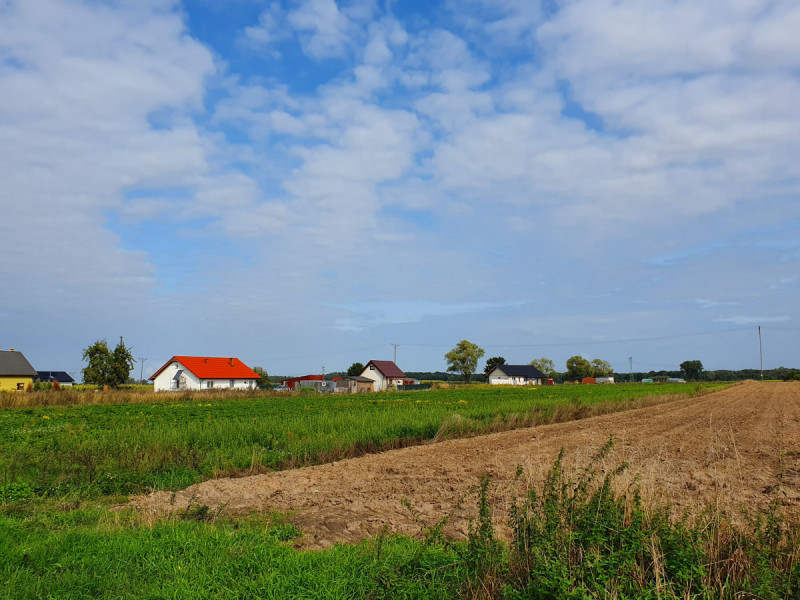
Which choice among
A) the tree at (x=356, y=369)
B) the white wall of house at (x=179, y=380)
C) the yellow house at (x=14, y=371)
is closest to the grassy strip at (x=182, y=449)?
the yellow house at (x=14, y=371)

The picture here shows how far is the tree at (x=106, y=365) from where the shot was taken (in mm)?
68188

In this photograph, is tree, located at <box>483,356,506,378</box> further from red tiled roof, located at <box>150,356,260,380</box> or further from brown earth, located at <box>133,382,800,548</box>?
brown earth, located at <box>133,382,800,548</box>

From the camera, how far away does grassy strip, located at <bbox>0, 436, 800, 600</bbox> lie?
14.7 feet

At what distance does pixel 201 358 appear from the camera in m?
75.9

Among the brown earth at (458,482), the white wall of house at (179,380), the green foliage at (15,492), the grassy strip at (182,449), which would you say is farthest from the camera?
the white wall of house at (179,380)

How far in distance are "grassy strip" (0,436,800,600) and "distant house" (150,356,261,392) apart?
214 feet

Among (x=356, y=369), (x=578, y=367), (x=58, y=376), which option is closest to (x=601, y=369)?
(x=578, y=367)

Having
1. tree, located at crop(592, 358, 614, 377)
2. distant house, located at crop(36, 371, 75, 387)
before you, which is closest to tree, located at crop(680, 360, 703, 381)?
tree, located at crop(592, 358, 614, 377)

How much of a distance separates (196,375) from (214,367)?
14.7 feet

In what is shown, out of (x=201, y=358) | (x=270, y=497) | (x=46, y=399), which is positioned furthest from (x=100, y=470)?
(x=201, y=358)

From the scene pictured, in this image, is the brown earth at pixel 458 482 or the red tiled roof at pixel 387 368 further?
the red tiled roof at pixel 387 368

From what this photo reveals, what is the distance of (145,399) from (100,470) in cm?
3471

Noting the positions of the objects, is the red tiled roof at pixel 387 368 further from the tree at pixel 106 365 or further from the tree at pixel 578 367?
the tree at pixel 578 367

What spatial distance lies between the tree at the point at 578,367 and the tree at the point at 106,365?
124m
